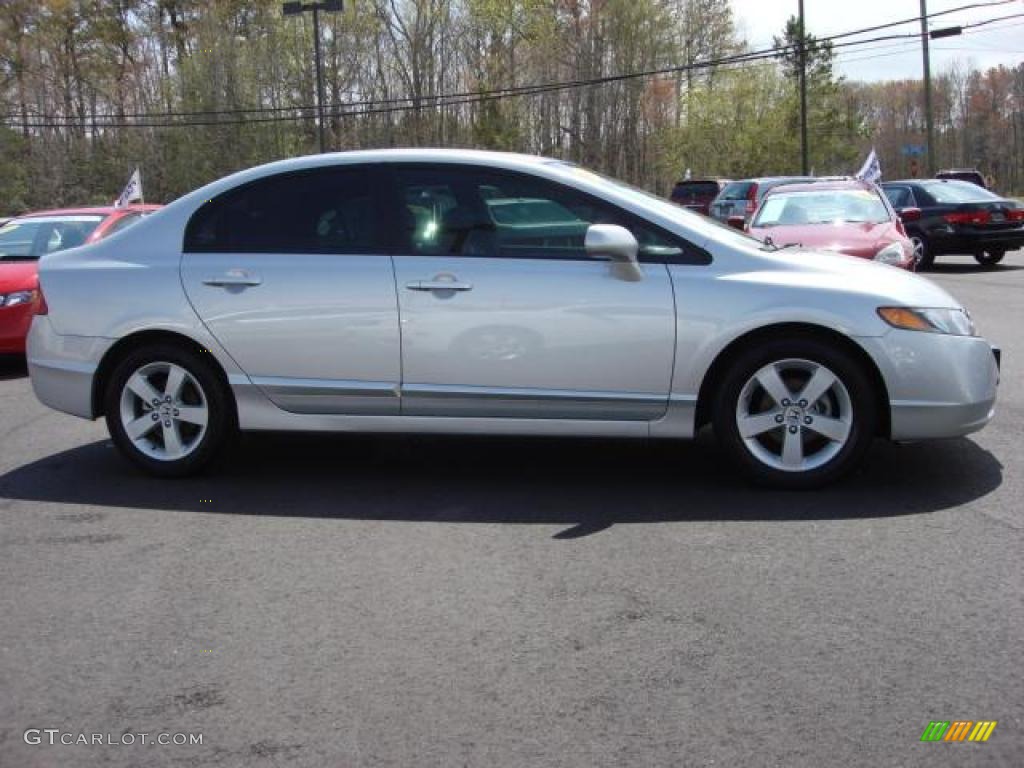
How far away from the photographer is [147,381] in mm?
5895

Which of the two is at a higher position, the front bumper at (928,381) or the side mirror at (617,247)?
the side mirror at (617,247)

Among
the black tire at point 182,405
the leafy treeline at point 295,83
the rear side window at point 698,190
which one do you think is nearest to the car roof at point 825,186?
the black tire at point 182,405

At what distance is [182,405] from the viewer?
19.3 feet

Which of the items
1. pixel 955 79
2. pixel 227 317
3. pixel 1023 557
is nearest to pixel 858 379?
pixel 1023 557

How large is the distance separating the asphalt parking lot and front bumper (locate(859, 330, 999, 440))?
1.15ft

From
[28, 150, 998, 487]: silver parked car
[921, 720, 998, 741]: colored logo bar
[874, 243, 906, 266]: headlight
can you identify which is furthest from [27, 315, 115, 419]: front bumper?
[874, 243, 906, 266]: headlight

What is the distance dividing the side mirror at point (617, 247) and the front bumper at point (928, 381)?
44.8 inches

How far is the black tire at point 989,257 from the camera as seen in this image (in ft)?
62.9

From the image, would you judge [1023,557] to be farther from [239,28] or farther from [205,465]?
[239,28]

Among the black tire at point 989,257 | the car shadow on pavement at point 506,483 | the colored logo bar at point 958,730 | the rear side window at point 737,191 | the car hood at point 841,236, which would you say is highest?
the rear side window at point 737,191

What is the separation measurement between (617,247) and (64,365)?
3.09 metres

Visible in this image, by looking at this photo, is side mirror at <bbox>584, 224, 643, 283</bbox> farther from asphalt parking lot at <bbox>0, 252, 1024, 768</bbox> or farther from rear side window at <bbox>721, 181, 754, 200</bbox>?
rear side window at <bbox>721, 181, 754, 200</bbox>

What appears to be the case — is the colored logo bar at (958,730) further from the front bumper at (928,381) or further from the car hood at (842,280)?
the car hood at (842,280)

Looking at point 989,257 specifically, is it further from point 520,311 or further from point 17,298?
point 520,311
